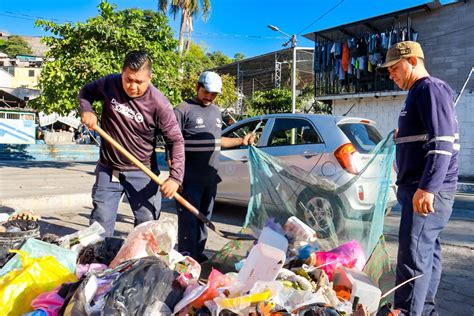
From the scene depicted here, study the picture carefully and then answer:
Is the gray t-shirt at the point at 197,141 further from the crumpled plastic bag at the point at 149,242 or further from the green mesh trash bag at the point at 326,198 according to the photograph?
the crumpled plastic bag at the point at 149,242

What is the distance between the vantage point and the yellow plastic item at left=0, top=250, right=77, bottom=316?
2.12 meters

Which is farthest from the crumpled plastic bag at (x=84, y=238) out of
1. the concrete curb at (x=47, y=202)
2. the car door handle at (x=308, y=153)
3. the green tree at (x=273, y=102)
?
the green tree at (x=273, y=102)

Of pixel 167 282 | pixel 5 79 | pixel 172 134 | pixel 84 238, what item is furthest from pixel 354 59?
pixel 5 79

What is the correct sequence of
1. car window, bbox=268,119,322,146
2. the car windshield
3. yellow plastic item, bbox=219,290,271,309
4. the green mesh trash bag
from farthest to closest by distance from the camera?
car window, bbox=268,119,322,146 < the car windshield < the green mesh trash bag < yellow plastic item, bbox=219,290,271,309

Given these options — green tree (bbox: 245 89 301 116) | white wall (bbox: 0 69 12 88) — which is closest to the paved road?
green tree (bbox: 245 89 301 116)

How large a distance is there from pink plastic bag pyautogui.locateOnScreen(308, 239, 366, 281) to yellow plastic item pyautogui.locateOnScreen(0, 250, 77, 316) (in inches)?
61.6

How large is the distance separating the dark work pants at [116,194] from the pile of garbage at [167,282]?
0.33 m

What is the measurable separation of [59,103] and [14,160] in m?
8.09

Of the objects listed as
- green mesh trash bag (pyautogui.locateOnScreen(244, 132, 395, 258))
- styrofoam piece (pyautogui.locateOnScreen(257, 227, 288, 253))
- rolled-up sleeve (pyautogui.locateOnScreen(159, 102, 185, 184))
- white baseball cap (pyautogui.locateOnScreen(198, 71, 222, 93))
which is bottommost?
styrofoam piece (pyautogui.locateOnScreen(257, 227, 288, 253))

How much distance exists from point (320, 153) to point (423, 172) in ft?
8.97

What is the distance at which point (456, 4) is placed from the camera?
1394 cm

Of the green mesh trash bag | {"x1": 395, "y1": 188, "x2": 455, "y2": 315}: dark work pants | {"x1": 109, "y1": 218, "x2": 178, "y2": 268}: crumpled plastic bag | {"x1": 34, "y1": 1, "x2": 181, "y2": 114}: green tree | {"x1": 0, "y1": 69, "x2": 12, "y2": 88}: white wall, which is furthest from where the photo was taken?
{"x1": 0, "y1": 69, "x2": 12, "y2": 88}: white wall

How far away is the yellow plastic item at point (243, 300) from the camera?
1.88m

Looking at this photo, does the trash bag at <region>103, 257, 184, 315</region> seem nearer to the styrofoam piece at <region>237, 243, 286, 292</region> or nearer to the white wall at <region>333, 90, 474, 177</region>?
the styrofoam piece at <region>237, 243, 286, 292</region>
